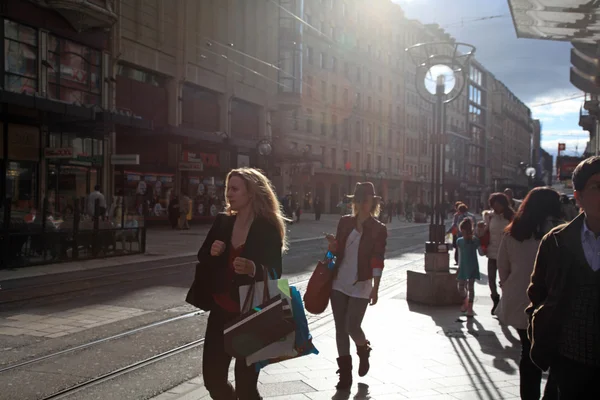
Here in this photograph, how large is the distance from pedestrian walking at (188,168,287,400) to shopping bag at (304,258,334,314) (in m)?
1.38

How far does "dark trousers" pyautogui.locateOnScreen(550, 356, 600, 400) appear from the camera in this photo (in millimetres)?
2771

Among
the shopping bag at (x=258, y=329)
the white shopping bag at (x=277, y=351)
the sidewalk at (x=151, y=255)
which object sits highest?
the shopping bag at (x=258, y=329)

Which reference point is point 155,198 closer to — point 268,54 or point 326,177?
point 268,54

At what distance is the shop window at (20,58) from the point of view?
21906mm

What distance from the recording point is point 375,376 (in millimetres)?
5605

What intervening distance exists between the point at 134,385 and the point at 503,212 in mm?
5214

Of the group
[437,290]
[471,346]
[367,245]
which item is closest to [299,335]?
[367,245]

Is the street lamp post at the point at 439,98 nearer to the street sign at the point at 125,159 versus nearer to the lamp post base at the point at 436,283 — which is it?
the lamp post base at the point at 436,283

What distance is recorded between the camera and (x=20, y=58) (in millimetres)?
22484

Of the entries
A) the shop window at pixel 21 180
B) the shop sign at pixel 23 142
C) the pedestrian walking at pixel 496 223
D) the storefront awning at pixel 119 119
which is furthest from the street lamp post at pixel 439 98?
the shop sign at pixel 23 142

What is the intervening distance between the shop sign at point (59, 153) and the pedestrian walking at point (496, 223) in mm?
17181

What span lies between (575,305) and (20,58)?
75.9ft

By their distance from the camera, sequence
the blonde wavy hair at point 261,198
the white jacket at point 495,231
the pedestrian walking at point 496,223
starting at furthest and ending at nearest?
the white jacket at point 495,231 → the pedestrian walking at point 496,223 → the blonde wavy hair at point 261,198

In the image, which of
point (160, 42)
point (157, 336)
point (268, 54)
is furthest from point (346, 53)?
point (157, 336)
